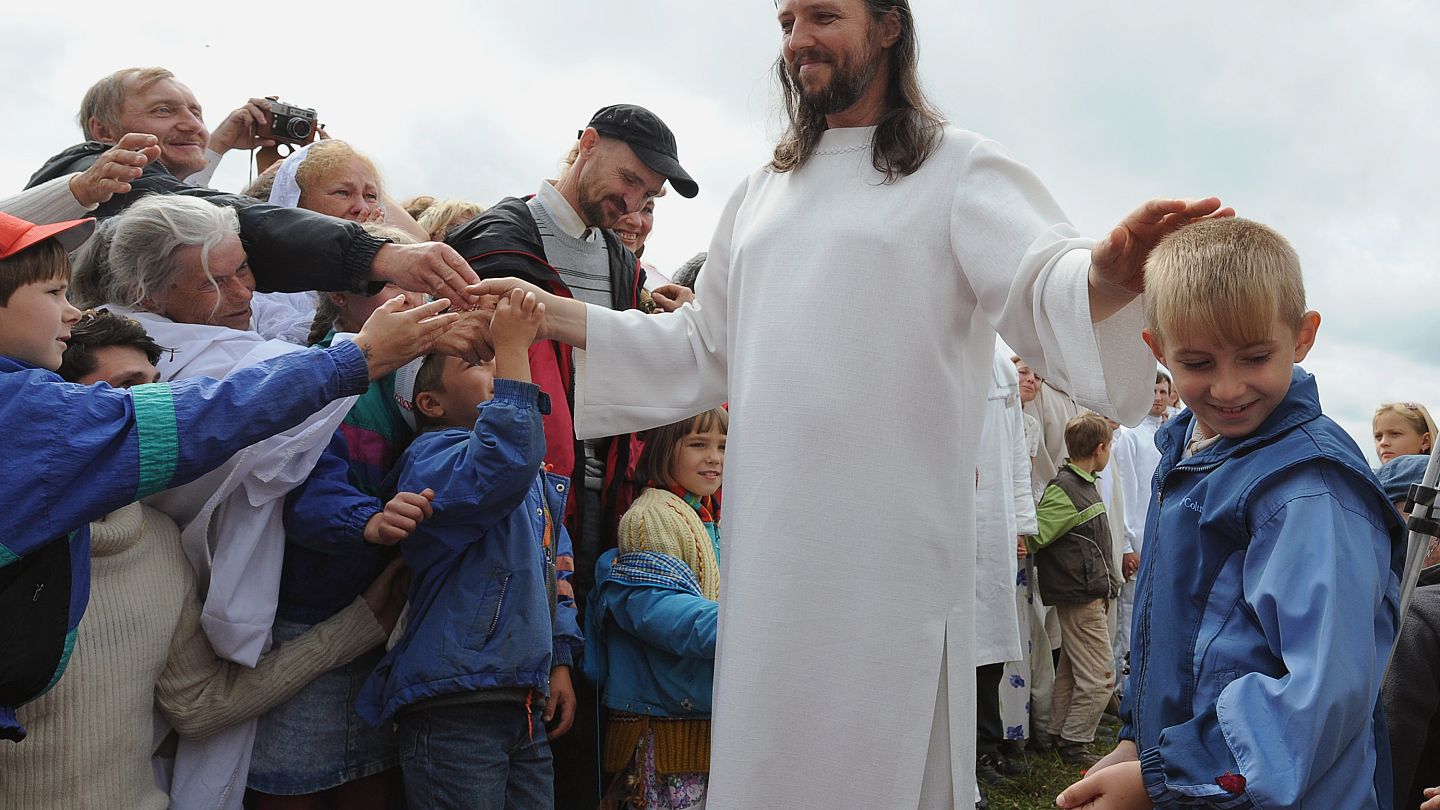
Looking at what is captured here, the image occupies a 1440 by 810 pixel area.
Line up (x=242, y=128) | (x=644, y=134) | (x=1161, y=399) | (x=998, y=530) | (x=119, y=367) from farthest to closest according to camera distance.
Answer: (x=1161, y=399), (x=998, y=530), (x=242, y=128), (x=644, y=134), (x=119, y=367)

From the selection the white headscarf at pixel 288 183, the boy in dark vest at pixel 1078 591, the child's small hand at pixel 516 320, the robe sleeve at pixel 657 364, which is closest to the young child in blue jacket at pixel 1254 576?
the robe sleeve at pixel 657 364

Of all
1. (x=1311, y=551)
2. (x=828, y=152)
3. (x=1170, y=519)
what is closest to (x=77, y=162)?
(x=828, y=152)

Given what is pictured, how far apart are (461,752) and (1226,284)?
1966 millimetres

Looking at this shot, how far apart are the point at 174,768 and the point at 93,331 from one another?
3.39 ft

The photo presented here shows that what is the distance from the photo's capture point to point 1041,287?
2.20 metres

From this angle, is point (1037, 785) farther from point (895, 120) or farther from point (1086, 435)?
point (895, 120)

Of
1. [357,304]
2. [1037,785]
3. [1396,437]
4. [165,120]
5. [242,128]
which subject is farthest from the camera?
[1037,785]

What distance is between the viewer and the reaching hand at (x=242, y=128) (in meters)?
4.81

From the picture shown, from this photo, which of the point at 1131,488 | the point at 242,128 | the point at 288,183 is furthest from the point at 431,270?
the point at 1131,488

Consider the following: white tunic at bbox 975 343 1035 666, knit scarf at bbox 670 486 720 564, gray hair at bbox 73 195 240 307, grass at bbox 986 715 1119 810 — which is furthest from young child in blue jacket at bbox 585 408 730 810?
grass at bbox 986 715 1119 810

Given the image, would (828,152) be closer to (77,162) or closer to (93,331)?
→ (93,331)

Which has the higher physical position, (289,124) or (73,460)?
(289,124)

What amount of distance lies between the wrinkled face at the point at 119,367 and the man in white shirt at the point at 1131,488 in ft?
20.9

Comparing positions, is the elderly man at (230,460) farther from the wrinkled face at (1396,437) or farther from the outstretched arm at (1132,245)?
the wrinkled face at (1396,437)
